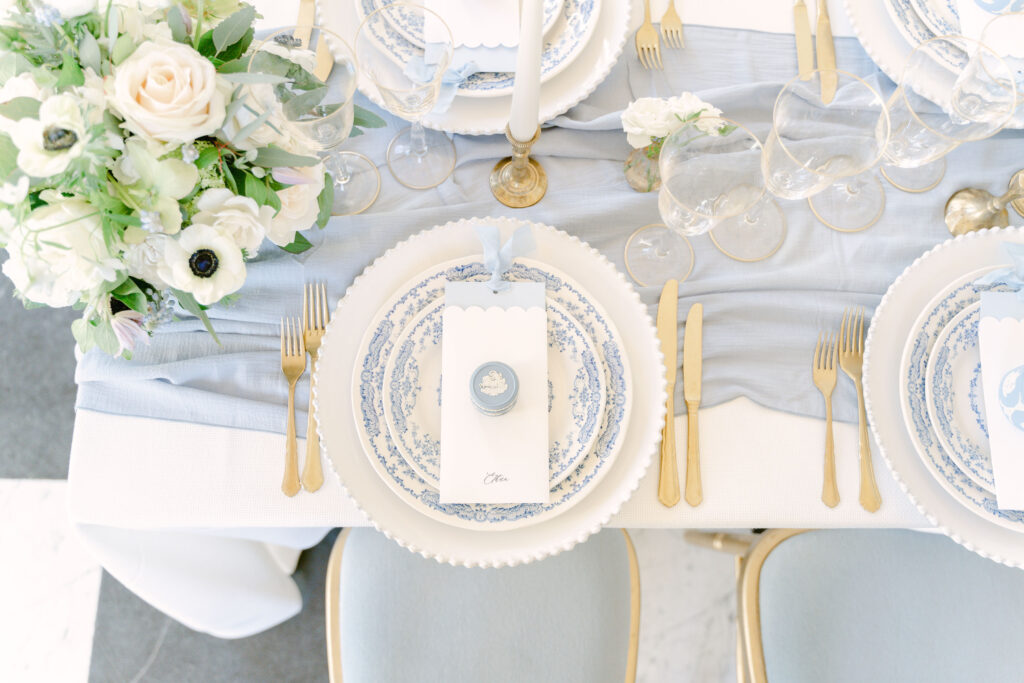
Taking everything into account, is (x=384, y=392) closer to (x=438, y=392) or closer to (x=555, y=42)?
(x=438, y=392)

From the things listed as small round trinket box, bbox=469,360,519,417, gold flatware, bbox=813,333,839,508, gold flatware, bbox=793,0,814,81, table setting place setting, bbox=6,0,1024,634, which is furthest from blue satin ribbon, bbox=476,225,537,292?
gold flatware, bbox=793,0,814,81

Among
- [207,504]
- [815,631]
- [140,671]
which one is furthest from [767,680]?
[140,671]

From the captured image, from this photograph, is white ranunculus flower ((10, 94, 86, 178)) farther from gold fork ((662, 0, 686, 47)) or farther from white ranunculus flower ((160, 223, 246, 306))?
gold fork ((662, 0, 686, 47))

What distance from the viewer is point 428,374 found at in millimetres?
907

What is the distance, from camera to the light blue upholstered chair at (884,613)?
3.87ft

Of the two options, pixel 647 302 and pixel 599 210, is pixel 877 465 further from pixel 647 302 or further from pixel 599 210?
pixel 599 210

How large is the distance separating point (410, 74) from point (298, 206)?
29cm

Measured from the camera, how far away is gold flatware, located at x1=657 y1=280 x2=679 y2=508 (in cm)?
90

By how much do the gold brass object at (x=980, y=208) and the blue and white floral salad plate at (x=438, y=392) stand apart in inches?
22.6

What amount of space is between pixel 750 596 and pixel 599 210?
74 cm

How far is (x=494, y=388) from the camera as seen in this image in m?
0.87

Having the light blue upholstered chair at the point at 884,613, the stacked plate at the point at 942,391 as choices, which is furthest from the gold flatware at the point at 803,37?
the light blue upholstered chair at the point at 884,613

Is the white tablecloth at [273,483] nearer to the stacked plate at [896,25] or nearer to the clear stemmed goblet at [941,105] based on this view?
the clear stemmed goblet at [941,105]

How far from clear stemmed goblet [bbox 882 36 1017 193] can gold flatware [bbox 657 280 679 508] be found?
35cm
